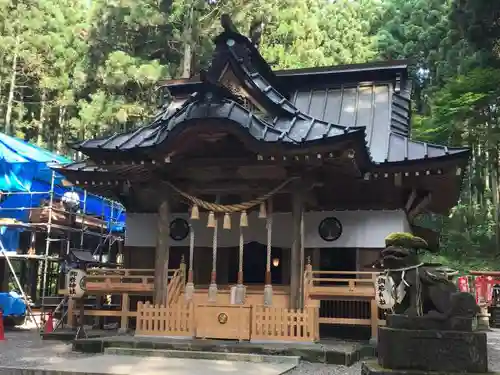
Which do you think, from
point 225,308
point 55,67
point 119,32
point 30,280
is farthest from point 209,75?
point 55,67

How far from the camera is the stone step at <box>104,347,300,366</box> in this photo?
943 cm

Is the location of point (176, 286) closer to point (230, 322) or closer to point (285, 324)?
point (230, 322)

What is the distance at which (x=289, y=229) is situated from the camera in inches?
532

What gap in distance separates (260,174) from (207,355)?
3.91 metres

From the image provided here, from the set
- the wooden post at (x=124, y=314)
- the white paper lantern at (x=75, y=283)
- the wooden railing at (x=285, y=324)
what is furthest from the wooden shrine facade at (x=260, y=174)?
the white paper lantern at (x=75, y=283)

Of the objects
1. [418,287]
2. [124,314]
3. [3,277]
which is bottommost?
[124,314]

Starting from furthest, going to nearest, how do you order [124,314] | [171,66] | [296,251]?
[171,66] < [124,314] < [296,251]

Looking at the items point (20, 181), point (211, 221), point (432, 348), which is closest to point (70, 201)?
point (20, 181)

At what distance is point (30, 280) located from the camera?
2045cm

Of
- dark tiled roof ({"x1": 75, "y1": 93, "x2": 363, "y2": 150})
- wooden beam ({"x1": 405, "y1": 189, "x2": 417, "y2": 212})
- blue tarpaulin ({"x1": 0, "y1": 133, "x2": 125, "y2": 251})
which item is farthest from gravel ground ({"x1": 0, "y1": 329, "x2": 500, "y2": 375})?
blue tarpaulin ({"x1": 0, "y1": 133, "x2": 125, "y2": 251})

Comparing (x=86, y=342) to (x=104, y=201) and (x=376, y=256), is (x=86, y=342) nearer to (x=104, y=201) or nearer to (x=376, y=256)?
(x=376, y=256)

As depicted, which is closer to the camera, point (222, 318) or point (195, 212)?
point (222, 318)

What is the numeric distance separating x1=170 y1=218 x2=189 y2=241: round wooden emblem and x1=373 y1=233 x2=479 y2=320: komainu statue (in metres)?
8.75

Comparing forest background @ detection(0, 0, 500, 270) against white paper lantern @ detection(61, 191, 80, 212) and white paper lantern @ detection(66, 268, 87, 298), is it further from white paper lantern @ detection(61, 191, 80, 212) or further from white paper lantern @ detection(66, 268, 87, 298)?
white paper lantern @ detection(66, 268, 87, 298)
